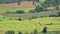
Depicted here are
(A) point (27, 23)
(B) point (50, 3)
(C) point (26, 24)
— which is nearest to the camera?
(C) point (26, 24)

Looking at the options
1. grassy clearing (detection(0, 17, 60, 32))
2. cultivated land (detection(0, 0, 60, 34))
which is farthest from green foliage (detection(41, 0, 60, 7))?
grassy clearing (detection(0, 17, 60, 32))

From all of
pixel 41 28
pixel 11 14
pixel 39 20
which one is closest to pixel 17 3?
pixel 11 14

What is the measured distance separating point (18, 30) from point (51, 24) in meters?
4.88

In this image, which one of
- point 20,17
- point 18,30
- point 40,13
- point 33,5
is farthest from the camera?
point 33,5

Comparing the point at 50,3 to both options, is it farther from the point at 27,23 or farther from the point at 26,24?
the point at 26,24

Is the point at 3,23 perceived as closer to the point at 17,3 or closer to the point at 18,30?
the point at 18,30

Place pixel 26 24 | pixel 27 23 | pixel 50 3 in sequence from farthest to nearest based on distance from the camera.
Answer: pixel 50 3
pixel 27 23
pixel 26 24

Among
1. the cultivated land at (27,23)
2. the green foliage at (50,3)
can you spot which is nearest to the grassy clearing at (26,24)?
the cultivated land at (27,23)

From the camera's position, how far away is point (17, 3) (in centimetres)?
4188

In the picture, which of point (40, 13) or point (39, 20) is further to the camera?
point (40, 13)

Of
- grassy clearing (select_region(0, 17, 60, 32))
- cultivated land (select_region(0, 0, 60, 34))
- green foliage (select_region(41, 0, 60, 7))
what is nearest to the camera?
Answer: cultivated land (select_region(0, 0, 60, 34))

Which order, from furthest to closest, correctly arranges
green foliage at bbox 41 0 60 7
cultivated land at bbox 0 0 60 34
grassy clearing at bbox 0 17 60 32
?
green foliage at bbox 41 0 60 7
grassy clearing at bbox 0 17 60 32
cultivated land at bbox 0 0 60 34

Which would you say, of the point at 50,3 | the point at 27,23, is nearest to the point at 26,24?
the point at 27,23

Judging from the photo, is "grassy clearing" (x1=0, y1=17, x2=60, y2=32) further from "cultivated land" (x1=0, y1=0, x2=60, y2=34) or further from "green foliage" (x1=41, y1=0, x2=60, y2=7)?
"green foliage" (x1=41, y1=0, x2=60, y2=7)
